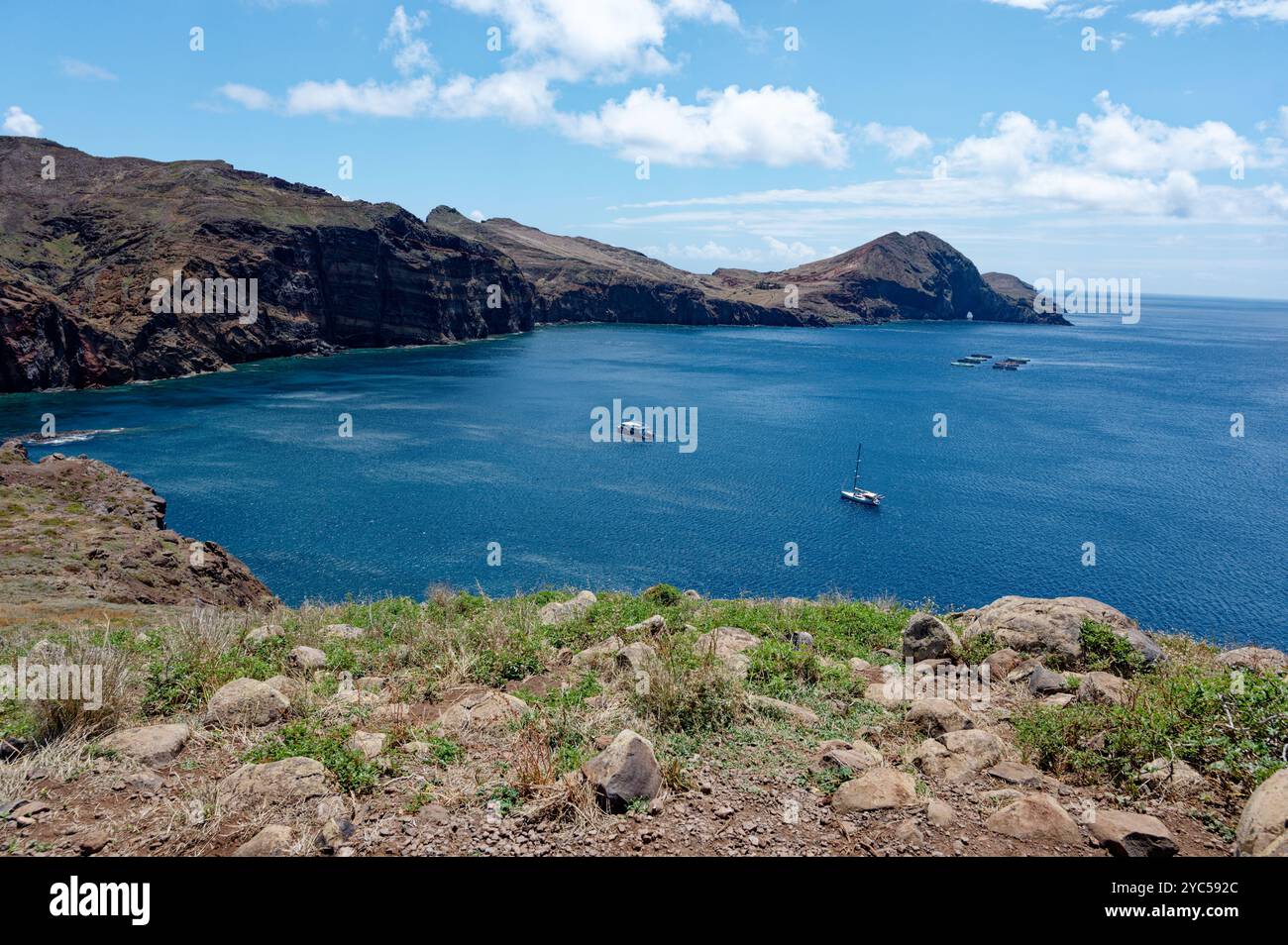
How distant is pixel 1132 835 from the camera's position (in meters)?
6.09

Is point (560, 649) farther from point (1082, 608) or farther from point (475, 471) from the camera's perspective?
point (475, 471)

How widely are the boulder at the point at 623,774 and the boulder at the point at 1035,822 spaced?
302 cm

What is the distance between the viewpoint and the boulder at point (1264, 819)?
5934 millimetres

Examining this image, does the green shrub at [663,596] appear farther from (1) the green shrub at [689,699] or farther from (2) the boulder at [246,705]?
(2) the boulder at [246,705]

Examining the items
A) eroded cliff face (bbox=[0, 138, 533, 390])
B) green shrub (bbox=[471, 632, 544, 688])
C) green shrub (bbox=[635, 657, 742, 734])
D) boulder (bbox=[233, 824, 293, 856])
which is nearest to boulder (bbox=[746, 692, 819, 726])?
green shrub (bbox=[635, 657, 742, 734])

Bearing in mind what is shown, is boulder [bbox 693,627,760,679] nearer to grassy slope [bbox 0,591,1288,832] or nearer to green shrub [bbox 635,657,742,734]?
grassy slope [bbox 0,591,1288,832]

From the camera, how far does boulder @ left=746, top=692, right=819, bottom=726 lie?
9.32 meters

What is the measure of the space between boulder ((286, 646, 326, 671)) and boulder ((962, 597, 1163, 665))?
11.3m

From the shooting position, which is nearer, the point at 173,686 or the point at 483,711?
the point at 483,711

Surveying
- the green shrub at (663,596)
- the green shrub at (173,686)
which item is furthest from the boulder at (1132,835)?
the green shrub at (663,596)

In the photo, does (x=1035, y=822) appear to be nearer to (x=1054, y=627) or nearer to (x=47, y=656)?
(x=1054, y=627)

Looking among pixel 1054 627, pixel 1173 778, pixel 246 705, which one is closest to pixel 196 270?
pixel 246 705

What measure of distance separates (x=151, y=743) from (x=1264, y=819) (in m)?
10.5

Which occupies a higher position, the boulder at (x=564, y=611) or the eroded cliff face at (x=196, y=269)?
the eroded cliff face at (x=196, y=269)
